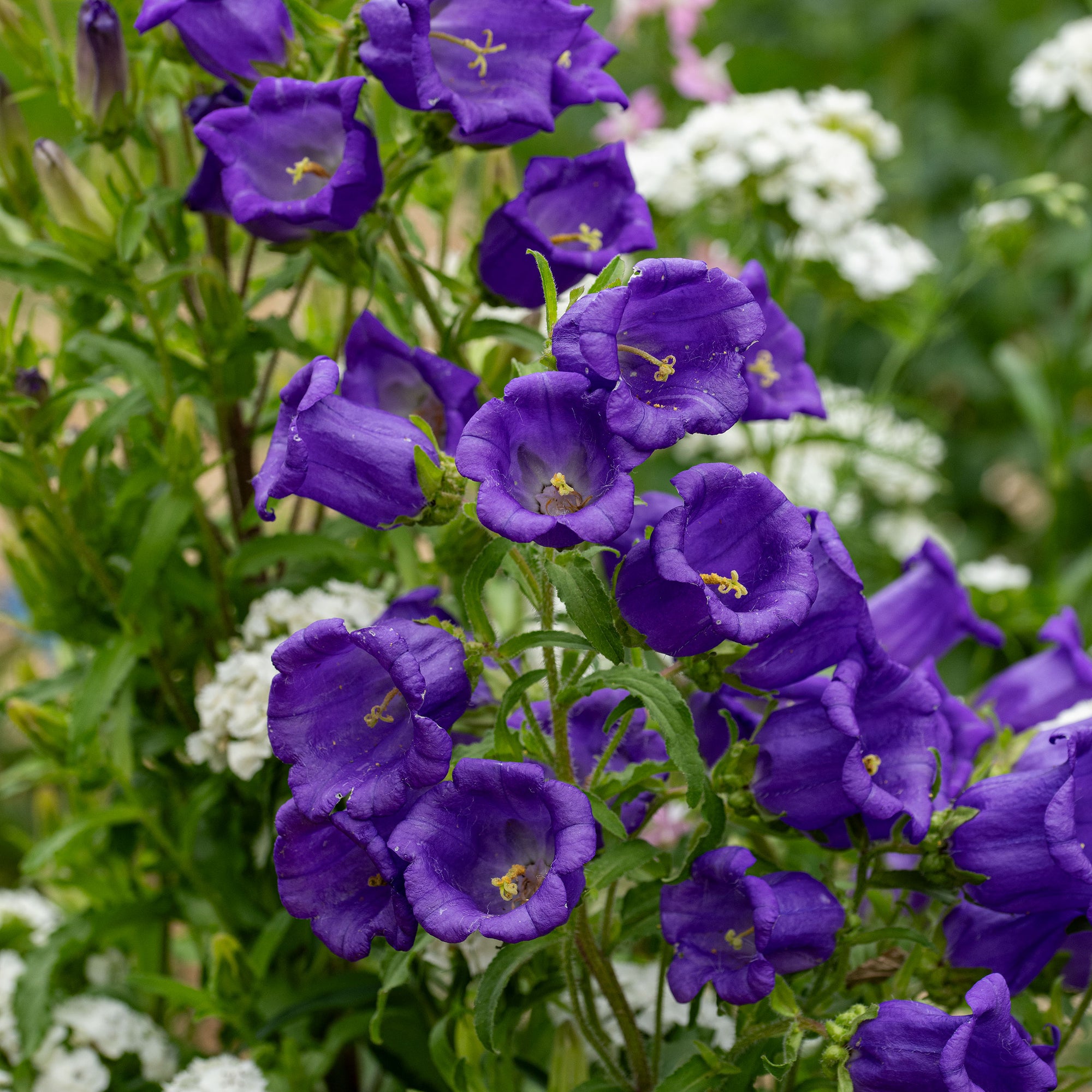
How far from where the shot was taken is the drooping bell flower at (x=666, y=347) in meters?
0.78

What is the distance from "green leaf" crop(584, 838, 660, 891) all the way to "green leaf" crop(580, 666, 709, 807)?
76mm

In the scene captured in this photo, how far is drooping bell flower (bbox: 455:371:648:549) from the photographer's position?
76cm

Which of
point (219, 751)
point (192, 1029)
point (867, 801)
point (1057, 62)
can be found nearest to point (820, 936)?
point (867, 801)

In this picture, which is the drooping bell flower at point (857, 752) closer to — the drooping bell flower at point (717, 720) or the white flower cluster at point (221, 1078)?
the drooping bell flower at point (717, 720)

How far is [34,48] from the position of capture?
1349 mm

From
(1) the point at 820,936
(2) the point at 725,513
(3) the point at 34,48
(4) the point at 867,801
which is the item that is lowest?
(1) the point at 820,936

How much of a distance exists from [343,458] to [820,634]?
0.40 m

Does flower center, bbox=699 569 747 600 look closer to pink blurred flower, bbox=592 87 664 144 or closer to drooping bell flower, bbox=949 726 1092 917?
drooping bell flower, bbox=949 726 1092 917

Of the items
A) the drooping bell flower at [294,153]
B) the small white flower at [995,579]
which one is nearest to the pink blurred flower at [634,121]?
A: the small white flower at [995,579]

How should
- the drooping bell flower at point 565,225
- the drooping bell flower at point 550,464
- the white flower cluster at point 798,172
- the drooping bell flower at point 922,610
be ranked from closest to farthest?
the drooping bell flower at point 550,464 → the drooping bell flower at point 565,225 → the drooping bell flower at point 922,610 → the white flower cluster at point 798,172

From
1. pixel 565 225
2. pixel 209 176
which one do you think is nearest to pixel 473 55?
pixel 565 225

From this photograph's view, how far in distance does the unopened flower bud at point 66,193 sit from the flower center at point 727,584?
79 cm

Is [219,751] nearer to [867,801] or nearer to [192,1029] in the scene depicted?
[192,1029]

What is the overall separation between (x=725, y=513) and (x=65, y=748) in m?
0.87
